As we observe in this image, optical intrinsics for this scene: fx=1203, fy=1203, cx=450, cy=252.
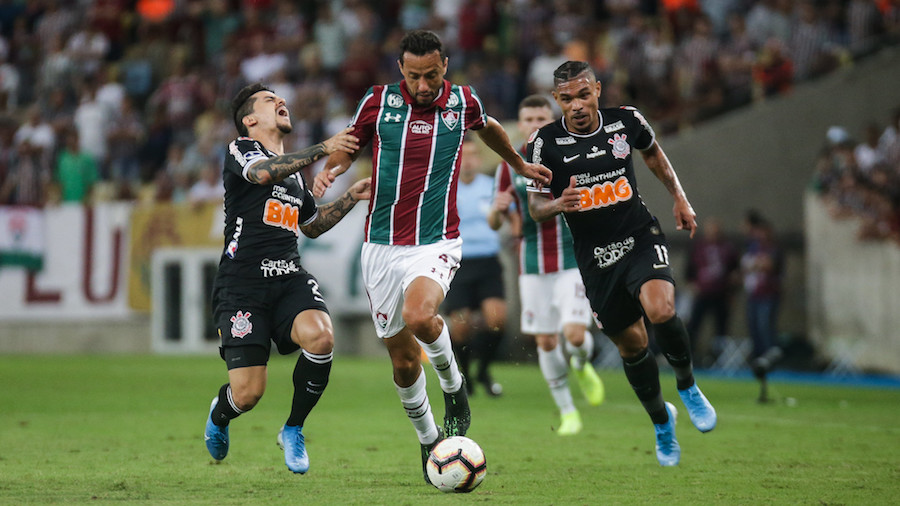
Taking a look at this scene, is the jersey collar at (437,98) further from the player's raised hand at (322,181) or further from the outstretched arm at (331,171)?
the player's raised hand at (322,181)

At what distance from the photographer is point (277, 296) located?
778 centimetres

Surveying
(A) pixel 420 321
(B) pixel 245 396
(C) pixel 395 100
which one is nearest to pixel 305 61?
(C) pixel 395 100

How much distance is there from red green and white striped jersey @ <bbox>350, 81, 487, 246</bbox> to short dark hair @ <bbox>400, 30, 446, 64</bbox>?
297 mm

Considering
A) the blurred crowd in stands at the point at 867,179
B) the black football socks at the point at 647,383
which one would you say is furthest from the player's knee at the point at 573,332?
the blurred crowd in stands at the point at 867,179

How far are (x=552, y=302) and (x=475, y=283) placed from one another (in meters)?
2.53

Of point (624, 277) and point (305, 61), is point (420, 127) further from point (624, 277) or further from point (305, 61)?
point (305, 61)

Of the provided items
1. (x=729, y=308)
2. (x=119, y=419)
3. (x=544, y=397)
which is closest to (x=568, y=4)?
(x=729, y=308)

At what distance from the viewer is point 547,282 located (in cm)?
1102

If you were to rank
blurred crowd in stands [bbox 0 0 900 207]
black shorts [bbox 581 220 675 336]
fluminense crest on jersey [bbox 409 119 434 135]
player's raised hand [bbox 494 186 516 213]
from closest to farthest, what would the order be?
fluminense crest on jersey [bbox 409 119 434 135] < black shorts [bbox 581 220 675 336] < player's raised hand [bbox 494 186 516 213] < blurred crowd in stands [bbox 0 0 900 207]

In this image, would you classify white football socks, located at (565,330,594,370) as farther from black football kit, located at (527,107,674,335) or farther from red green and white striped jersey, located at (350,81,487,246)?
red green and white striped jersey, located at (350,81,487,246)

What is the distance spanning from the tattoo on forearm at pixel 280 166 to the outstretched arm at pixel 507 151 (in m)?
1.18

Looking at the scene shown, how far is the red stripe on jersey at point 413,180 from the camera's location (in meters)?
7.37

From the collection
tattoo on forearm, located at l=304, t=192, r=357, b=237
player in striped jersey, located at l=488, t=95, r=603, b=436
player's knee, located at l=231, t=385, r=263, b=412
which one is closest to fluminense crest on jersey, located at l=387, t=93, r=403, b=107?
tattoo on forearm, located at l=304, t=192, r=357, b=237

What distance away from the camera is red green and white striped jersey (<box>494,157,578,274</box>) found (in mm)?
10852
